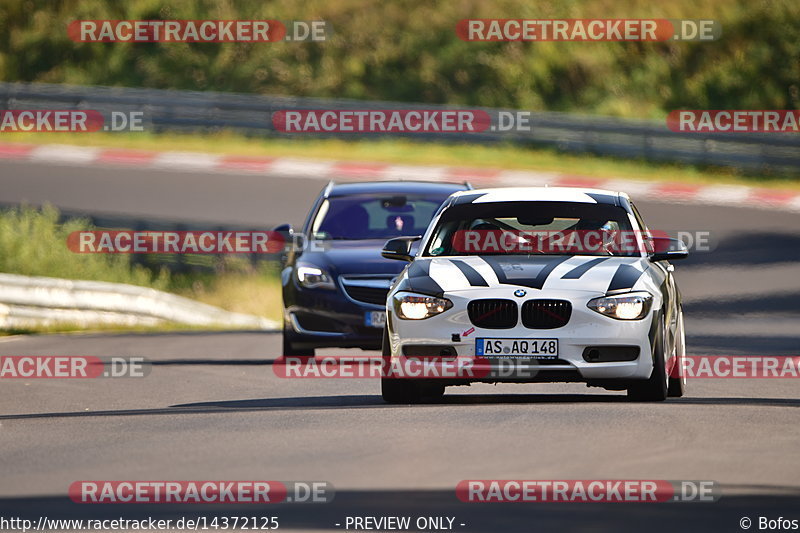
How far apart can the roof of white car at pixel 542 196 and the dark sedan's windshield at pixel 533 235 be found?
39 millimetres

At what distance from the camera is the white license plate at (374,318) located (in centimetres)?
1445

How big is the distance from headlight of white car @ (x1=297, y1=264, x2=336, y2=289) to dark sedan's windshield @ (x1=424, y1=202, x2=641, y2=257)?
9.00 ft

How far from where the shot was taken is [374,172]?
32281 mm

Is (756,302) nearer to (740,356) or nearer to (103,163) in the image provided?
(740,356)

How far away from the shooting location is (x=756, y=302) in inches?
876

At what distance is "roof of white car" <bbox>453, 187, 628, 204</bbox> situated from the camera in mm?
12117

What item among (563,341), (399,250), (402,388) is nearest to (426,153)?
(399,250)

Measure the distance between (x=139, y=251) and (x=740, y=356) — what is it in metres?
11.6

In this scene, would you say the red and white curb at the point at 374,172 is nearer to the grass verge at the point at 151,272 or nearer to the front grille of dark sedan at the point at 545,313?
the grass verge at the point at 151,272

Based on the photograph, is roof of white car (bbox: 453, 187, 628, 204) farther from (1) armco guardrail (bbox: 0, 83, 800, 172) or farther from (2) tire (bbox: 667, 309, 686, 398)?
(1) armco guardrail (bbox: 0, 83, 800, 172)

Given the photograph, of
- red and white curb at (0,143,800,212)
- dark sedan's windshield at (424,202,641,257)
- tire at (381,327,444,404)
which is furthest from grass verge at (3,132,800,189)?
tire at (381,327,444,404)

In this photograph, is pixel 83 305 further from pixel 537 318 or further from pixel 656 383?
pixel 656 383

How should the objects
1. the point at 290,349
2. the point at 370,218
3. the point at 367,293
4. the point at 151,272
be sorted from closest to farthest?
→ the point at 367,293, the point at 290,349, the point at 370,218, the point at 151,272

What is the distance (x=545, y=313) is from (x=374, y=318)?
3.80m
